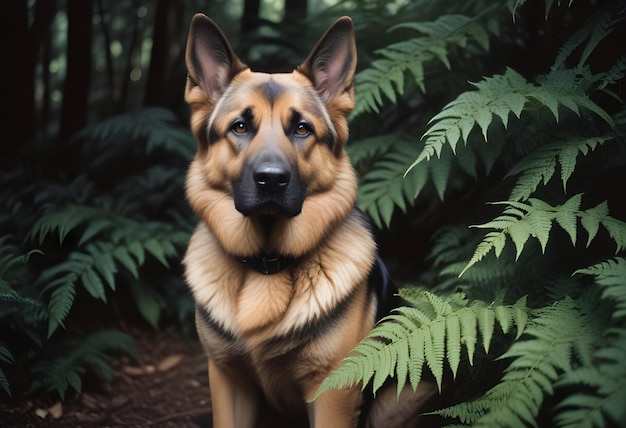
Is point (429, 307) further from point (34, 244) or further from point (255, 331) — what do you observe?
point (34, 244)

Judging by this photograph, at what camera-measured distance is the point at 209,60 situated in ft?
9.57

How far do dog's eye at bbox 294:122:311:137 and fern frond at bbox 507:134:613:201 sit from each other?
1.10 meters

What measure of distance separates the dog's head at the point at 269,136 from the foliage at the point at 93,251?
1.22 metres

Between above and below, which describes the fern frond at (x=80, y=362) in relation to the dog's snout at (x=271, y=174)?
below

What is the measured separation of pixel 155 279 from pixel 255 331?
2.19 metres

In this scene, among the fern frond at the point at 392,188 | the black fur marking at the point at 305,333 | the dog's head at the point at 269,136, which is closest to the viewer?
the black fur marking at the point at 305,333

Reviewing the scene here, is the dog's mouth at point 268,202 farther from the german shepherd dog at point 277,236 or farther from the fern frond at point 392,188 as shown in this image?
the fern frond at point 392,188

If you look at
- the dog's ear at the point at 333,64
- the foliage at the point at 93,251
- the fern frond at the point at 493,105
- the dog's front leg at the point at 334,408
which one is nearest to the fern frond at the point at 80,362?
the foliage at the point at 93,251

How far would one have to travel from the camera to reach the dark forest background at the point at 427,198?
2.32 m

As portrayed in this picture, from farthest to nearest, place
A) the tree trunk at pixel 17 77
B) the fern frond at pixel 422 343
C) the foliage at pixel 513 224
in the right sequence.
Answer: the tree trunk at pixel 17 77, the fern frond at pixel 422 343, the foliage at pixel 513 224

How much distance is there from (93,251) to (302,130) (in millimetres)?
2038

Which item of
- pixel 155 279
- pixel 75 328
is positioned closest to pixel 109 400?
pixel 75 328

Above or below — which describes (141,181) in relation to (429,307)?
below

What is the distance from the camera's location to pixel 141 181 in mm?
4812
